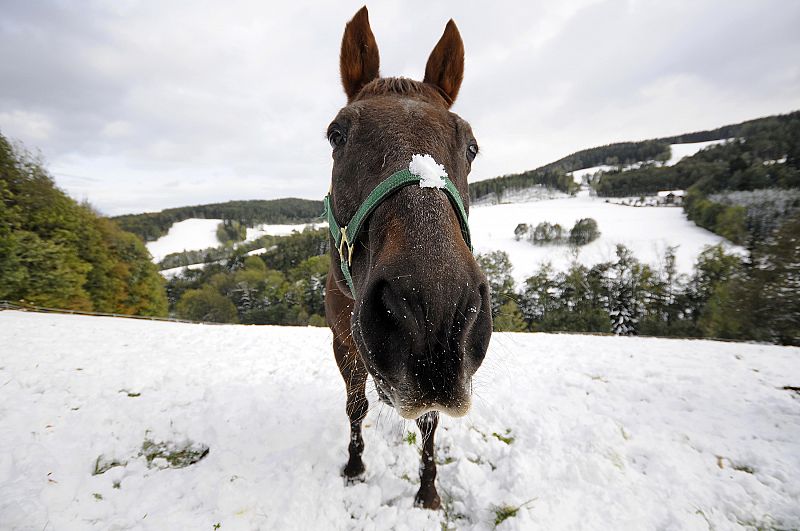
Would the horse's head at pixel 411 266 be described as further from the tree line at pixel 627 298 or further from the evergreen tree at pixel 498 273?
the evergreen tree at pixel 498 273

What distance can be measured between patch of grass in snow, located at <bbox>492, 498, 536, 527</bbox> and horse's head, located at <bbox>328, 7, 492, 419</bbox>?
2747mm

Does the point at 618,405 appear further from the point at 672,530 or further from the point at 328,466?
the point at 328,466

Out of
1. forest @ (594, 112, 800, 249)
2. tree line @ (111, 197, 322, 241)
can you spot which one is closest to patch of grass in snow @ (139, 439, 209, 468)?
forest @ (594, 112, 800, 249)

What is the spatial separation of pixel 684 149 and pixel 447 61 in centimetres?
18454

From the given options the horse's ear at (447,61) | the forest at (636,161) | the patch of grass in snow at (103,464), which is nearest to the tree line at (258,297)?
the patch of grass in snow at (103,464)

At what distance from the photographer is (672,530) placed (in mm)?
3092

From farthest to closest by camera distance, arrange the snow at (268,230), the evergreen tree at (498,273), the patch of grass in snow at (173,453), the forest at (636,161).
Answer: the snow at (268,230)
the forest at (636,161)
the evergreen tree at (498,273)
the patch of grass in snow at (173,453)

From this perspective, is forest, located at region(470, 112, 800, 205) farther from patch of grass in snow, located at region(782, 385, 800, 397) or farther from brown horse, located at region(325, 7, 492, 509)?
brown horse, located at region(325, 7, 492, 509)

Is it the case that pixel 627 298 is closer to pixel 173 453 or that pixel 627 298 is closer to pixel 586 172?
pixel 173 453

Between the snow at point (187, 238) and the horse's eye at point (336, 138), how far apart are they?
109 meters

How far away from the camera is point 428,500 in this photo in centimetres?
331

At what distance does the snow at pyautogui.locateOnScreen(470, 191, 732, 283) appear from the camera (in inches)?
1898

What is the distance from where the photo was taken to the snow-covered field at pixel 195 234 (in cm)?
9712

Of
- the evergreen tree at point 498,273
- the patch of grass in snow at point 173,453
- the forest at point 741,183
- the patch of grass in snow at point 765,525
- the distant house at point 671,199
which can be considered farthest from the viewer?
the distant house at point 671,199
